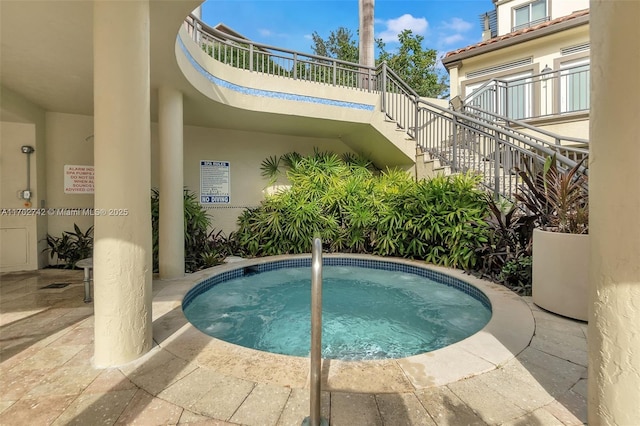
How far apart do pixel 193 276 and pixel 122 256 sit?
2633 millimetres

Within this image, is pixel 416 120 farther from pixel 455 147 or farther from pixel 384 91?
pixel 455 147

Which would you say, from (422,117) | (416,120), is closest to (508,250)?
(416,120)

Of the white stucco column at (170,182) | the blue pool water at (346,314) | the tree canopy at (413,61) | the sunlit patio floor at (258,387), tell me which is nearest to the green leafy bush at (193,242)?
the white stucco column at (170,182)

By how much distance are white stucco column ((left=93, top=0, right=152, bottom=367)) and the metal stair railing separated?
310 cm

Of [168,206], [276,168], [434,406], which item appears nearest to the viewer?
[434,406]

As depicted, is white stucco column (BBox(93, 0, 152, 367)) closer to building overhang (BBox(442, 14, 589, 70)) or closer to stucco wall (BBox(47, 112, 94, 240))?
stucco wall (BBox(47, 112, 94, 240))

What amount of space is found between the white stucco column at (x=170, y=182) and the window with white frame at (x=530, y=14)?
460 inches

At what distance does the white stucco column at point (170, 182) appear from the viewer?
170 inches

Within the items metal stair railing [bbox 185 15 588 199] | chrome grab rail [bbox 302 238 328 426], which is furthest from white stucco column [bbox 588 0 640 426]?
metal stair railing [bbox 185 15 588 199]

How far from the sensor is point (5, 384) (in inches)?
→ 71.2

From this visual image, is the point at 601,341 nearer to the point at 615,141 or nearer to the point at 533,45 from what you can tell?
the point at 615,141

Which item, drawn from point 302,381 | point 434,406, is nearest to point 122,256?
point 302,381

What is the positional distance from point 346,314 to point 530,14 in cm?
1221

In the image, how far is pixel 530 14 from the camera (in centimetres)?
999
